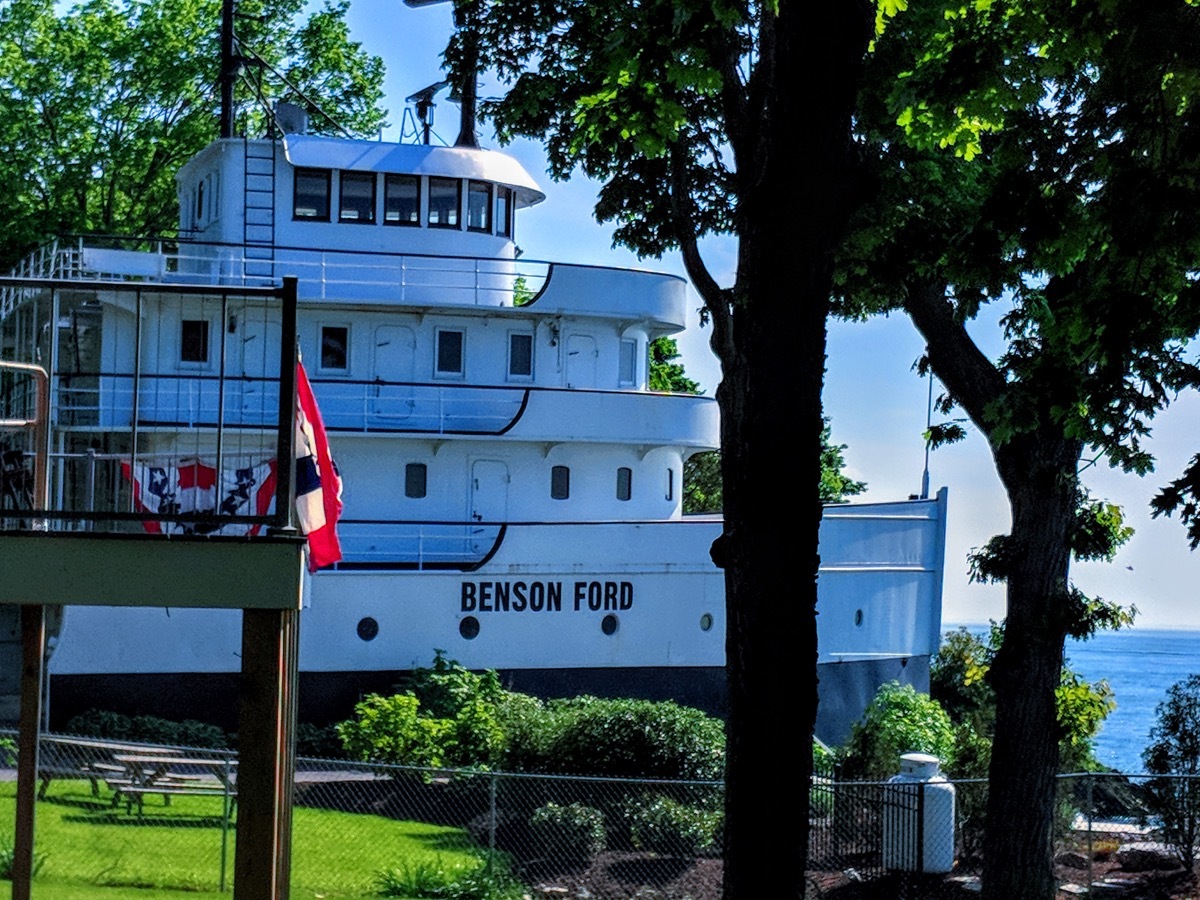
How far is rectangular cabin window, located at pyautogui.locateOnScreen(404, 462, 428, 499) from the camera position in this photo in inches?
1040

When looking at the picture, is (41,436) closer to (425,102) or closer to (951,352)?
(951,352)

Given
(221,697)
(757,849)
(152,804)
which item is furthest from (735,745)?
(221,697)

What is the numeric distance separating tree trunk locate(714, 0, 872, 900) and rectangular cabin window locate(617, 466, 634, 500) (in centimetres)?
1876

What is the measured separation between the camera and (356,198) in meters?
27.7

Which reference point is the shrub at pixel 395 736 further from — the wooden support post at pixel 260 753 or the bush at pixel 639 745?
the wooden support post at pixel 260 753

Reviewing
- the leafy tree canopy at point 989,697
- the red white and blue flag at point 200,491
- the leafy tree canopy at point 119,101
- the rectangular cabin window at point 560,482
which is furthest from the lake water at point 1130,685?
the leafy tree canopy at point 119,101

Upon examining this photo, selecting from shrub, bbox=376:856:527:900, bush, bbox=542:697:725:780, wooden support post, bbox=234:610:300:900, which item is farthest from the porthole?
wooden support post, bbox=234:610:300:900

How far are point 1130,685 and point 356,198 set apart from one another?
100 metres

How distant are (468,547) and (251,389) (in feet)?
13.1

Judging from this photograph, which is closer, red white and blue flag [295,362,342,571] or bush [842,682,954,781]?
red white and blue flag [295,362,342,571]

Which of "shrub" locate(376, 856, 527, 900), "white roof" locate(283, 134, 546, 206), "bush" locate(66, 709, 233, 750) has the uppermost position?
"white roof" locate(283, 134, 546, 206)

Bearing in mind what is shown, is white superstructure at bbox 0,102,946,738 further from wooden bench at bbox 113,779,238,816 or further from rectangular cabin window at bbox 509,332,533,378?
wooden bench at bbox 113,779,238,816

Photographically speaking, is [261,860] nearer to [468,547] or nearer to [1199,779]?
[1199,779]

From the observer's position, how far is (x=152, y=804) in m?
19.2
